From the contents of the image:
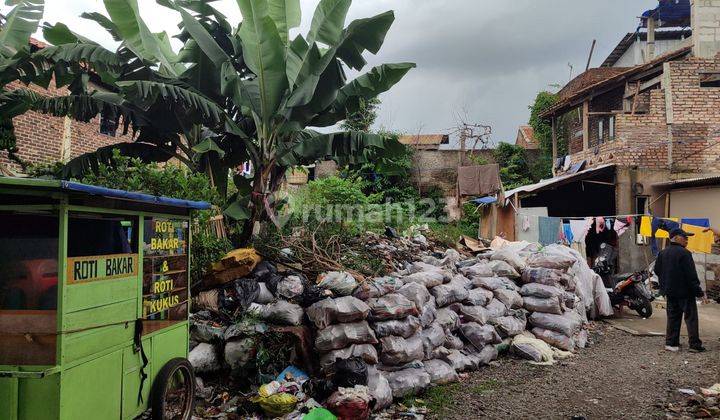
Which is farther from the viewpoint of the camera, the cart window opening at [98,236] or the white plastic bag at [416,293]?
the white plastic bag at [416,293]

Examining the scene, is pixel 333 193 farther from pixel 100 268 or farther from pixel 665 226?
pixel 100 268

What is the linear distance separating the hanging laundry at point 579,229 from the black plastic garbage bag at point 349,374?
8.58 metres

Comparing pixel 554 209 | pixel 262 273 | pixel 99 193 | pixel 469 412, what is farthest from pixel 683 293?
pixel 554 209

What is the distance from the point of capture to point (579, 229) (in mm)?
11188

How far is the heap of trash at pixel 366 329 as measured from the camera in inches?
167

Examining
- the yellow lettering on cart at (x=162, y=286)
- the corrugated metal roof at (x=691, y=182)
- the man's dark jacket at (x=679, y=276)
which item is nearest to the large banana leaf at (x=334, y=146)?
the yellow lettering on cart at (x=162, y=286)

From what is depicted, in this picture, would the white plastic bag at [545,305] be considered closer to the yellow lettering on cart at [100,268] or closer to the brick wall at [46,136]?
the yellow lettering on cart at [100,268]

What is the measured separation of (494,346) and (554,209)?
10496 mm

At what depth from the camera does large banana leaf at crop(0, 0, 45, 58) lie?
6688 millimetres

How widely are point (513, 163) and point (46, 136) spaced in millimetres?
15007

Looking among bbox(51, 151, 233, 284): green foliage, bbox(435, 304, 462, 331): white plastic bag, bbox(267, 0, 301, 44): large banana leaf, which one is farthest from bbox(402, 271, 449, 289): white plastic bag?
bbox(267, 0, 301, 44): large banana leaf

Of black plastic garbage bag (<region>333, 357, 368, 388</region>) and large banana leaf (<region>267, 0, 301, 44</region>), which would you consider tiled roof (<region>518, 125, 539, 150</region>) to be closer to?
large banana leaf (<region>267, 0, 301, 44</region>)

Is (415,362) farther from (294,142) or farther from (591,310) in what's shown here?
(591,310)

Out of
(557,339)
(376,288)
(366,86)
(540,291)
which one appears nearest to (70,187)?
(376,288)
